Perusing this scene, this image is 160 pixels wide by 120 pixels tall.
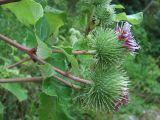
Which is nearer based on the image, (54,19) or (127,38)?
(127,38)

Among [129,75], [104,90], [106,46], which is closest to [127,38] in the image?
[106,46]

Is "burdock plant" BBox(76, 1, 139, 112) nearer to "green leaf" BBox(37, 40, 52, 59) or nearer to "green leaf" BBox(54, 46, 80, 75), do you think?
"green leaf" BBox(54, 46, 80, 75)

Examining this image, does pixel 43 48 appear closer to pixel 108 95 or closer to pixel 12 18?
pixel 108 95

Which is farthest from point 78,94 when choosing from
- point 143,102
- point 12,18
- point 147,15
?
point 147,15

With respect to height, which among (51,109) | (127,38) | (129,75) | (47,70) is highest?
(127,38)

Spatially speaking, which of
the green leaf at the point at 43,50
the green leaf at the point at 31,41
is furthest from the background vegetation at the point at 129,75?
the green leaf at the point at 43,50

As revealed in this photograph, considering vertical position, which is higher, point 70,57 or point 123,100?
point 70,57

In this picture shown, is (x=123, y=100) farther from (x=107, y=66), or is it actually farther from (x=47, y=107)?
(x=47, y=107)
